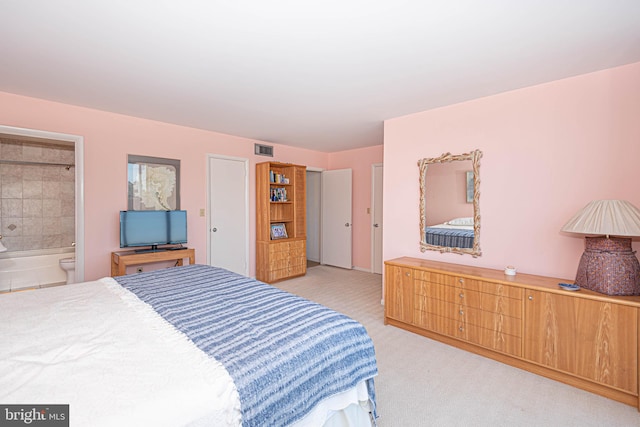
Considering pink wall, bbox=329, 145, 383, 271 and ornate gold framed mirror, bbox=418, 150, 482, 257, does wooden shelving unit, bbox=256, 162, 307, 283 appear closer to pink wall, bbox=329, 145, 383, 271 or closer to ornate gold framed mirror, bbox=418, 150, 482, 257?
pink wall, bbox=329, 145, 383, 271

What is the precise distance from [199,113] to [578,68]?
11.8ft

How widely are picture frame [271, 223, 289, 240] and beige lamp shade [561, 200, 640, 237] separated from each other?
3.96 metres

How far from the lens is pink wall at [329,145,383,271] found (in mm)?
5574

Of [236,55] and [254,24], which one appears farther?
[236,55]

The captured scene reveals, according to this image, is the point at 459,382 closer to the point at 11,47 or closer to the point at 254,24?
the point at 254,24

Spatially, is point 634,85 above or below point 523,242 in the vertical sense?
above

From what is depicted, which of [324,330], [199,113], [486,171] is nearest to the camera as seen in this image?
[324,330]

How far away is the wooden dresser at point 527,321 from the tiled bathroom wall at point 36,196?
5.33 metres

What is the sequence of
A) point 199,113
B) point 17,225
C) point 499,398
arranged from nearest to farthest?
point 499,398, point 199,113, point 17,225

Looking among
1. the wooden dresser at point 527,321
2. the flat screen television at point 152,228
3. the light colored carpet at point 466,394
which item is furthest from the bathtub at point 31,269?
the wooden dresser at point 527,321

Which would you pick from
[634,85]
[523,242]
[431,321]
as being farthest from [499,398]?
[634,85]

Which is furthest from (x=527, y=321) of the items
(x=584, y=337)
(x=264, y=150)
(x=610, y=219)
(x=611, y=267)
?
(x=264, y=150)

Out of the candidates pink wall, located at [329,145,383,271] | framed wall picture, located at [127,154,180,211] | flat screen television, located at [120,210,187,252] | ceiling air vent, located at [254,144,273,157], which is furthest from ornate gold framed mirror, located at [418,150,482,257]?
framed wall picture, located at [127,154,180,211]

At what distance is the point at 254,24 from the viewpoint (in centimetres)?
177
